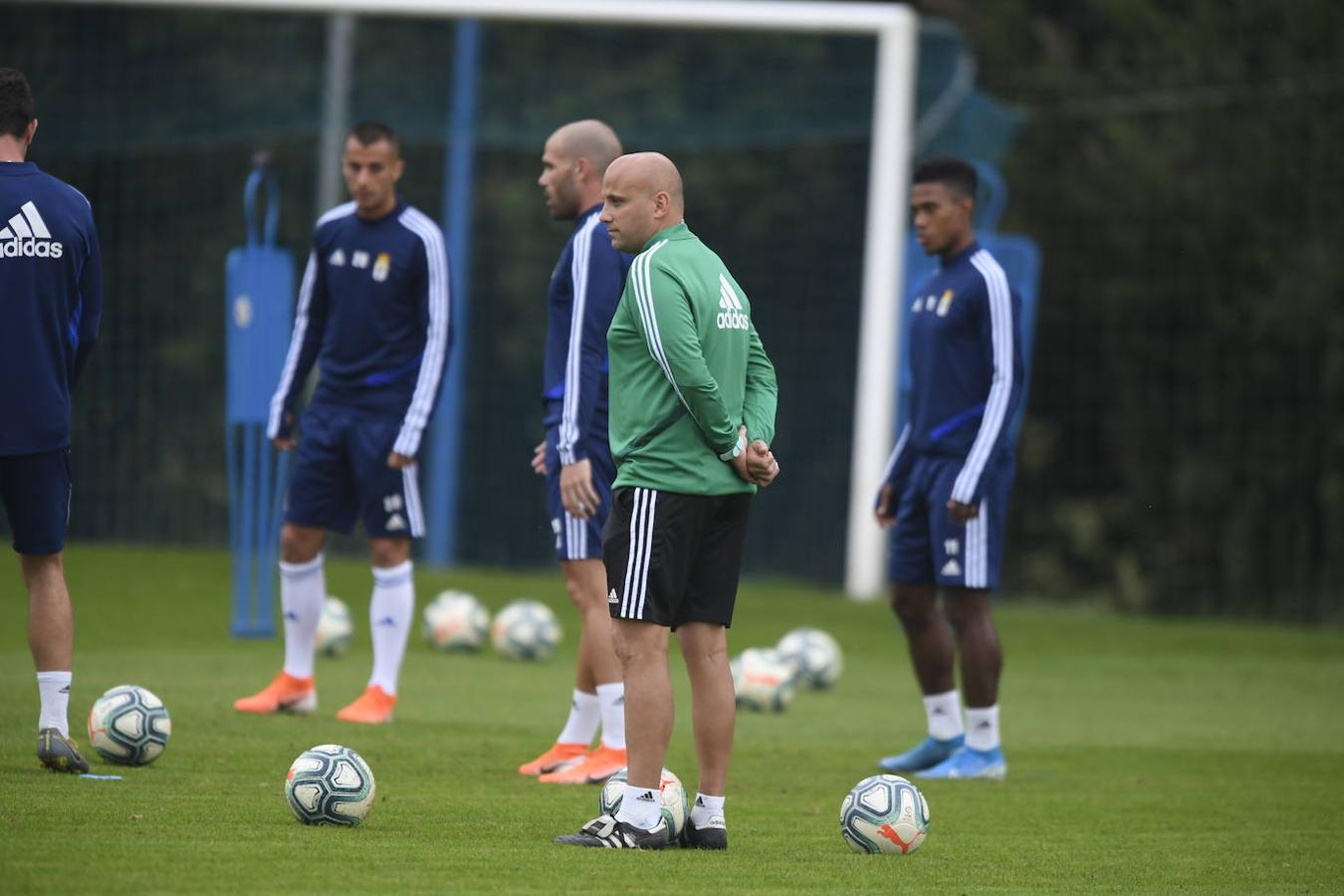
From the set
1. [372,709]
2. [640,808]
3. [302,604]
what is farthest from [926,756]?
[302,604]

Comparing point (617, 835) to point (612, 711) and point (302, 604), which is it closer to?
point (612, 711)

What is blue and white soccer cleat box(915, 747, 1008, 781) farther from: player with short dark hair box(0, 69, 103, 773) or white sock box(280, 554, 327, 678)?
player with short dark hair box(0, 69, 103, 773)

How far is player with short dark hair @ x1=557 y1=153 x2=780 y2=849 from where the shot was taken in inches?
227

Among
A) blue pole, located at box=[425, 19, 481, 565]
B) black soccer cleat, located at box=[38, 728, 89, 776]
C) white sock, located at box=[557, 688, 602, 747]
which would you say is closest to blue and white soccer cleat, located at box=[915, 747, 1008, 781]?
white sock, located at box=[557, 688, 602, 747]

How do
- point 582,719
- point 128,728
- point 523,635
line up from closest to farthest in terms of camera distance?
point 128,728
point 582,719
point 523,635

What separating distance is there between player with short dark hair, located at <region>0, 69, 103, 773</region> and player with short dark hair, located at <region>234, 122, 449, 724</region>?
6.62 ft

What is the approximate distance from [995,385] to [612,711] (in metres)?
2.01

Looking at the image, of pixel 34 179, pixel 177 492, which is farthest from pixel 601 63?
pixel 34 179

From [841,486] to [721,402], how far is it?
11.1 meters

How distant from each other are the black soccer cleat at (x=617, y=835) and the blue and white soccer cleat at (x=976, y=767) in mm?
2492

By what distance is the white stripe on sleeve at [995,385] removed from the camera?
7805 mm

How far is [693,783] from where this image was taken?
7461 millimetres

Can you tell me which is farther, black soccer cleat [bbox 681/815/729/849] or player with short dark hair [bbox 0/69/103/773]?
player with short dark hair [bbox 0/69/103/773]

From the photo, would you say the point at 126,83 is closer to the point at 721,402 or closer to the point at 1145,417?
the point at 1145,417
